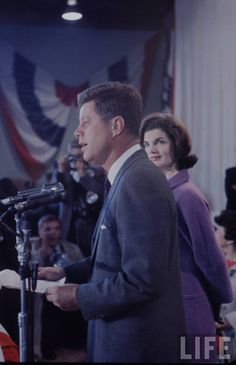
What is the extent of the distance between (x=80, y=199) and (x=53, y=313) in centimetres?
82

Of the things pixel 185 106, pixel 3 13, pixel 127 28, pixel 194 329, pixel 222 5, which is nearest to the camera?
pixel 194 329

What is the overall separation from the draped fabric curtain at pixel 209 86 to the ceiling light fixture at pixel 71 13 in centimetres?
120

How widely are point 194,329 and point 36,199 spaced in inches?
26.5

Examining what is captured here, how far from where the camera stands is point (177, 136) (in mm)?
1763

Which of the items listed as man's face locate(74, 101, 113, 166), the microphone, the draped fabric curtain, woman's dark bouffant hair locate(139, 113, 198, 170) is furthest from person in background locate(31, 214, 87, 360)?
man's face locate(74, 101, 113, 166)

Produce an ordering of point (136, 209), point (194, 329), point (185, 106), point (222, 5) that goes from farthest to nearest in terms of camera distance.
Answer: point (185, 106) < point (222, 5) < point (194, 329) < point (136, 209)

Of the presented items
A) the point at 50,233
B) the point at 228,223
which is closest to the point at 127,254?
the point at 228,223

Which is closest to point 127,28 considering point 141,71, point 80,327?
point 141,71

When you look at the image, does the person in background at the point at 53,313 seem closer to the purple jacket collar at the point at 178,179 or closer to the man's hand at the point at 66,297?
the purple jacket collar at the point at 178,179

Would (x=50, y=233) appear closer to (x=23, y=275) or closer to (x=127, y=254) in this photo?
(x=23, y=275)

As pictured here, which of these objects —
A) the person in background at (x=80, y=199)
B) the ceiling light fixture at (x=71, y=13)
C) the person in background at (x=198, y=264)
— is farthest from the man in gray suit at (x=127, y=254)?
the ceiling light fixture at (x=71, y=13)

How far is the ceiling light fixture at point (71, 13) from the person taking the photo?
466cm

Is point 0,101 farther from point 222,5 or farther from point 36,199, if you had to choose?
point 36,199

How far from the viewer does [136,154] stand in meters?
1.17
